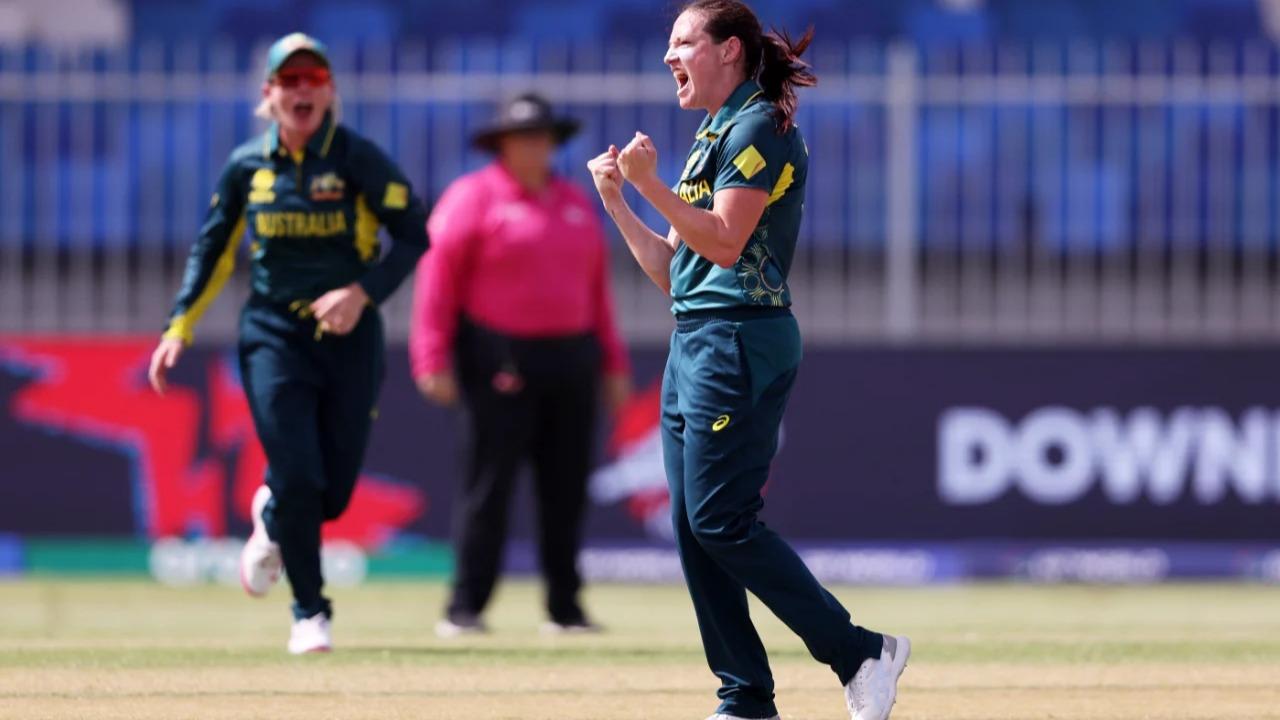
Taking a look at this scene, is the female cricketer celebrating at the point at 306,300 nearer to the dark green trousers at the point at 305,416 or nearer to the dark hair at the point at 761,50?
the dark green trousers at the point at 305,416

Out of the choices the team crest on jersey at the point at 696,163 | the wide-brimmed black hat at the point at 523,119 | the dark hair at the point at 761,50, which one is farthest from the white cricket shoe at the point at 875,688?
the wide-brimmed black hat at the point at 523,119

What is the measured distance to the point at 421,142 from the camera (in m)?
13.3

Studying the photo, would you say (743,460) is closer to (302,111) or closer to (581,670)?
(581,670)

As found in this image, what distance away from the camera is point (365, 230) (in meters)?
7.06

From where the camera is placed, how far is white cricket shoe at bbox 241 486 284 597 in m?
7.00

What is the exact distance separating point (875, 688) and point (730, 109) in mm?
1417

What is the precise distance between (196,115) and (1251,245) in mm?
6527

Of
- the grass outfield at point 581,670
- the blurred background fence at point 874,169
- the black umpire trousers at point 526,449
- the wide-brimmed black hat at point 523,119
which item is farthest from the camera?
the blurred background fence at point 874,169

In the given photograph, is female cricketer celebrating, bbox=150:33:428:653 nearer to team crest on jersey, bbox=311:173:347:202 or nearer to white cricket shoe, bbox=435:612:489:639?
team crest on jersey, bbox=311:173:347:202

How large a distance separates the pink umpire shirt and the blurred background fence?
10.9 ft

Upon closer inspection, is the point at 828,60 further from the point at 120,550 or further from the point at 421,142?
the point at 120,550

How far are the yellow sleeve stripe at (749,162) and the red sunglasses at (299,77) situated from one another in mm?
2360

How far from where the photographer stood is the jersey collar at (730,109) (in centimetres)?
508

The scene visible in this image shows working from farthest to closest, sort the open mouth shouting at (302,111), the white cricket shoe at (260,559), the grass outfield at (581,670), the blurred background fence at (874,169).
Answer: the blurred background fence at (874,169) → the white cricket shoe at (260,559) → the open mouth shouting at (302,111) → the grass outfield at (581,670)
